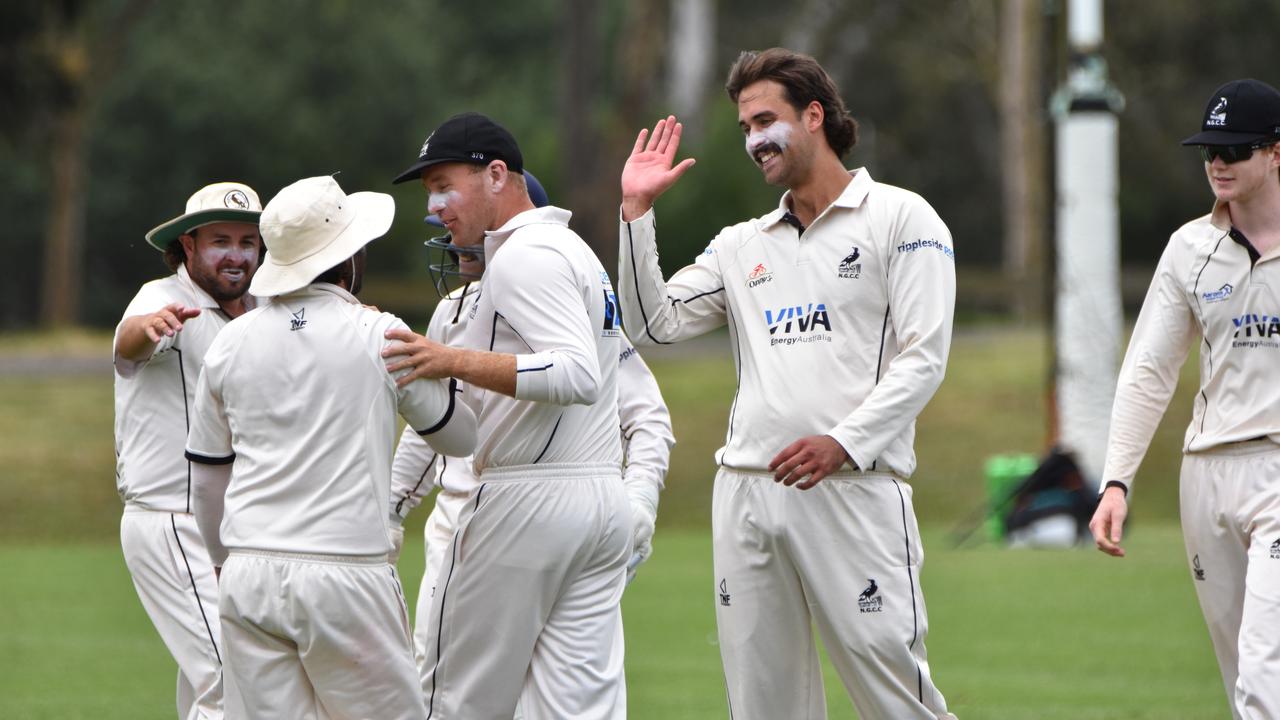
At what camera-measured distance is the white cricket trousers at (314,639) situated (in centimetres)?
565

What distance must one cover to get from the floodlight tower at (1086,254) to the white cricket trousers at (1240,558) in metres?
15.0

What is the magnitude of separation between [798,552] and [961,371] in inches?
952

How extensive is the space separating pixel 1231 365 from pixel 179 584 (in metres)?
4.00

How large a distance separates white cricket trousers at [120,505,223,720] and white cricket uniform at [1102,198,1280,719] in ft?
11.3

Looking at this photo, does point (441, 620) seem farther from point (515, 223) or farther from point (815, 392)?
point (815, 392)

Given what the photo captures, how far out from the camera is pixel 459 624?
6.05 metres

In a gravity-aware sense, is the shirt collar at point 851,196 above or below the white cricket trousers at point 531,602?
above

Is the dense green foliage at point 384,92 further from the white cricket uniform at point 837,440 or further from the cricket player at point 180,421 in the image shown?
the white cricket uniform at point 837,440

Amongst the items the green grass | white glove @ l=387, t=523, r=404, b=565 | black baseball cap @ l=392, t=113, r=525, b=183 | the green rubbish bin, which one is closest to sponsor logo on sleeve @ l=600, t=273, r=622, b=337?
black baseball cap @ l=392, t=113, r=525, b=183

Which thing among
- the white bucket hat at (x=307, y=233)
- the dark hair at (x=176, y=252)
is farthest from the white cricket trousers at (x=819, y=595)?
the dark hair at (x=176, y=252)

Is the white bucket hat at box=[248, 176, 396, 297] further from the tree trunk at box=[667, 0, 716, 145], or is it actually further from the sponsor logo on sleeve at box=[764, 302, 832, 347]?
the tree trunk at box=[667, 0, 716, 145]

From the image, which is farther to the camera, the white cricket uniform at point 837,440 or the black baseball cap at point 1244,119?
the black baseball cap at point 1244,119

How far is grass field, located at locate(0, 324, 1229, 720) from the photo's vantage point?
11.1 m

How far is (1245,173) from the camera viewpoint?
658 cm
